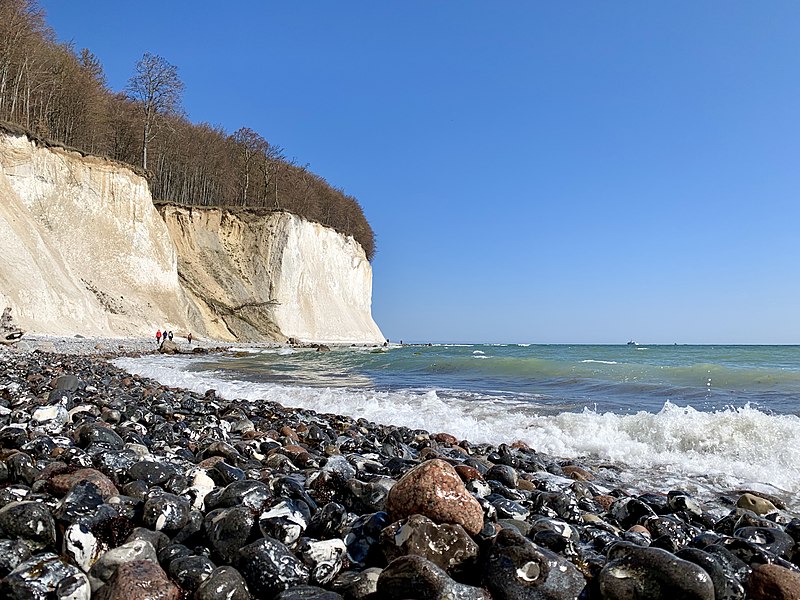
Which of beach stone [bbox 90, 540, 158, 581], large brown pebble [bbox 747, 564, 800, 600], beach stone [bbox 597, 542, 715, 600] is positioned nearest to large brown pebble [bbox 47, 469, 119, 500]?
beach stone [bbox 90, 540, 158, 581]

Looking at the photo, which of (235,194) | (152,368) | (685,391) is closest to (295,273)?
(235,194)

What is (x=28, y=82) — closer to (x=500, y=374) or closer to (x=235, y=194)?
(x=235, y=194)

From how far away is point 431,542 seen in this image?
2.30m

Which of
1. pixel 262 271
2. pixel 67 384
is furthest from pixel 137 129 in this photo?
pixel 67 384

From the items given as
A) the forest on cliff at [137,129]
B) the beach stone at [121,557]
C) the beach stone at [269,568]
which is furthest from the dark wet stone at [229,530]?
the forest on cliff at [137,129]

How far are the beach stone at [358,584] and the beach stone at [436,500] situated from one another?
41 centimetres

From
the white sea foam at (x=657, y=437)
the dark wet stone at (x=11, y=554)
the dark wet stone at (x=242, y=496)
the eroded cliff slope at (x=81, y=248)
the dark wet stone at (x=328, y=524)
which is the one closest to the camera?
the dark wet stone at (x=11, y=554)

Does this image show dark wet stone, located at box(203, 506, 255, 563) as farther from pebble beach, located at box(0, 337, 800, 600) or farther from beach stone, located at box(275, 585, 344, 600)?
beach stone, located at box(275, 585, 344, 600)

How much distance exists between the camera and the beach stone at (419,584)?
197cm

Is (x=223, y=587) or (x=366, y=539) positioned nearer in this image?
(x=223, y=587)

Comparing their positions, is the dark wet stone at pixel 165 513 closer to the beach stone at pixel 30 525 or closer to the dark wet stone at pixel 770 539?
the beach stone at pixel 30 525

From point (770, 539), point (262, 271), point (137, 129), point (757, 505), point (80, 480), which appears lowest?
point (757, 505)

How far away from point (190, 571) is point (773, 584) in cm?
247

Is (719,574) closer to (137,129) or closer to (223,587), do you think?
(223,587)
